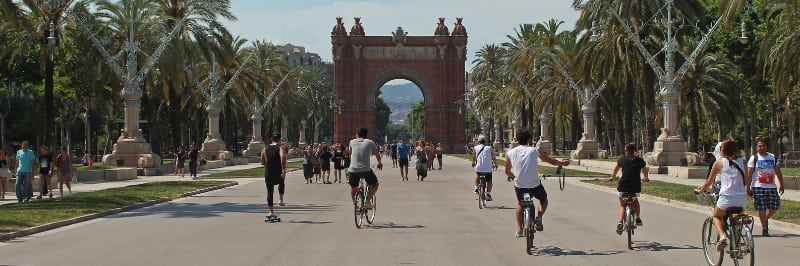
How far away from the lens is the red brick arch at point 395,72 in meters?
105

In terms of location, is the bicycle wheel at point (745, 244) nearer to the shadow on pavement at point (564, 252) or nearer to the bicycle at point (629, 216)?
the shadow on pavement at point (564, 252)

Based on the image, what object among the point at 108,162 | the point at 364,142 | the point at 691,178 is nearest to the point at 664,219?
the point at 364,142

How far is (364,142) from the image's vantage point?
47.0 feet

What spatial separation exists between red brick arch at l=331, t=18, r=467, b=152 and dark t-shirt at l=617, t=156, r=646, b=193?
3657 inches

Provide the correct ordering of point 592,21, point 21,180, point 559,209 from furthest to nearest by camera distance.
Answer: point 592,21
point 21,180
point 559,209

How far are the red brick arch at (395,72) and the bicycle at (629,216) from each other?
306ft

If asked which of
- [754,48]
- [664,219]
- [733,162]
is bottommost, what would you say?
[664,219]

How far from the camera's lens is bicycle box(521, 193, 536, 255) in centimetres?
1053

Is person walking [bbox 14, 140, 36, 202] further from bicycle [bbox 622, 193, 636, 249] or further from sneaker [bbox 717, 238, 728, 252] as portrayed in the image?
sneaker [bbox 717, 238, 728, 252]

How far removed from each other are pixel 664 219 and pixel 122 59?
34.0 meters

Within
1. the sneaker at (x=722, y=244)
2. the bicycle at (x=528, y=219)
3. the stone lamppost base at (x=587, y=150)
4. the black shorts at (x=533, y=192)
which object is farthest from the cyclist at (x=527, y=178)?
the stone lamppost base at (x=587, y=150)

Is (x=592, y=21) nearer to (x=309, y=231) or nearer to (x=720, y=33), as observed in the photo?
(x=720, y=33)

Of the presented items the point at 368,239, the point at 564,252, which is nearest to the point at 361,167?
the point at 368,239

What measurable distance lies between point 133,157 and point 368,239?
90.8ft
